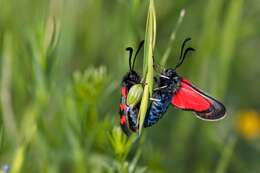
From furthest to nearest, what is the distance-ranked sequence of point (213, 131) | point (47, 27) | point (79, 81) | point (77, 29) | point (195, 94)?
point (77, 29)
point (213, 131)
point (47, 27)
point (79, 81)
point (195, 94)

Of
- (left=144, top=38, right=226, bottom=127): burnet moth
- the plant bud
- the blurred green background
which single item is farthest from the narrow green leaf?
the blurred green background

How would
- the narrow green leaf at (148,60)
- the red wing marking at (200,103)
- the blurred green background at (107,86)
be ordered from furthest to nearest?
the blurred green background at (107,86)
the red wing marking at (200,103)
the narrow green leaf at (148,60)

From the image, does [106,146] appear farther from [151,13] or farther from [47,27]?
[151,13]

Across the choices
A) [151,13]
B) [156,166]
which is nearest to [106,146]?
[156,166]

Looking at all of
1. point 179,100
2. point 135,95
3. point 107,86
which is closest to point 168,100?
point 179,100

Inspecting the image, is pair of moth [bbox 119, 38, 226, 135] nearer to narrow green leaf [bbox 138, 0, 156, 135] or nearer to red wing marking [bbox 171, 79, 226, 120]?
red wing marking [bbox 171, 79, 226, 120]

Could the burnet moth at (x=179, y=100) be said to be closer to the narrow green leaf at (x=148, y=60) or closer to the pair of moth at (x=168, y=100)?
the pair of moth at (x=168, y=100)

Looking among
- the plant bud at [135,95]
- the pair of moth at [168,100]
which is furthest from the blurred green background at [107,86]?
the plant bud at [135,95]
